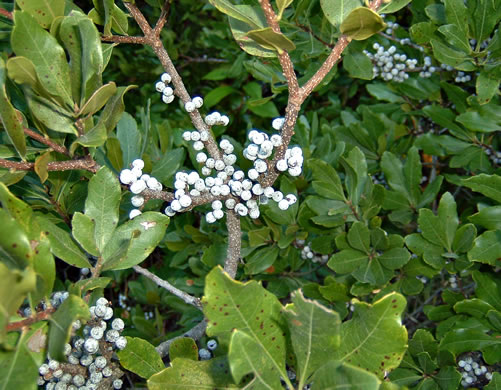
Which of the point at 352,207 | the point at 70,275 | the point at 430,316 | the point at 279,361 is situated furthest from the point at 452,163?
the point at 70,275

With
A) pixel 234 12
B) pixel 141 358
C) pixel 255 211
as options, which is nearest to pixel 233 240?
pixel 255 211

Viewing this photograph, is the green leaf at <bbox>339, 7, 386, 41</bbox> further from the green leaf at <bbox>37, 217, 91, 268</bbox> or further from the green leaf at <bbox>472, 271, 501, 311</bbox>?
the green leaf at <bbox>472, 271, 501, 311</bbox>

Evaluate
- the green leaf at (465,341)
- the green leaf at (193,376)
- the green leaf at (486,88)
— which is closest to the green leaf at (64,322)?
the green leaf at (193,376)

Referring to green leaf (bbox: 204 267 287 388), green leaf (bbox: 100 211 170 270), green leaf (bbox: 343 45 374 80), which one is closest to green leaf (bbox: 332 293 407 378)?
green leaf (bbox: 204 267 287 388)

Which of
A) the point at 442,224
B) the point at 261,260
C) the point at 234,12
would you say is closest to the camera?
the point at 234,12

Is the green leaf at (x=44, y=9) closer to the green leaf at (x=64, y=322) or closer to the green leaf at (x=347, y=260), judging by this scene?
the green leaf at (x=64, y=322)

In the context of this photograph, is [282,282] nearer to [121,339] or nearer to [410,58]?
[121,339]

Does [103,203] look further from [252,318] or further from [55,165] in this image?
[252,318]

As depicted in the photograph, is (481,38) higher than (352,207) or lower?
higher
